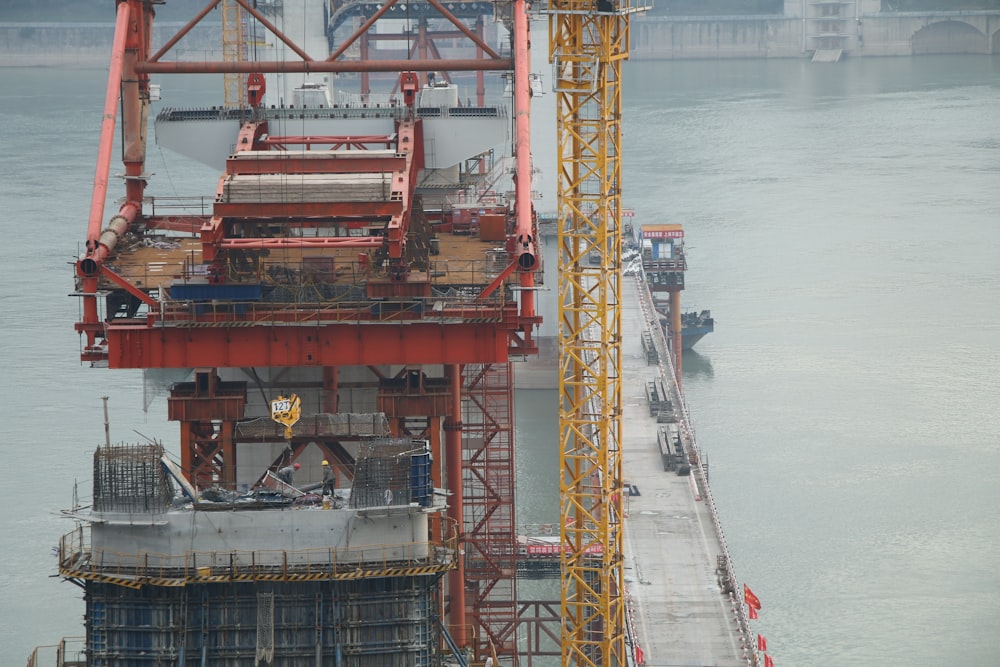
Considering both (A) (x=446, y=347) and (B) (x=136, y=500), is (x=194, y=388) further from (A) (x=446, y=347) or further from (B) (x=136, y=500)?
(B) (x=136, y=500)

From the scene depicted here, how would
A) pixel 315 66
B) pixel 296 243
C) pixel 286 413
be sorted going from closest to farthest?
pixel 286 413, pixel 296 243, pixel 315 66

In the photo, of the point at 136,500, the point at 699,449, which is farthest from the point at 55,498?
the point at 136,500

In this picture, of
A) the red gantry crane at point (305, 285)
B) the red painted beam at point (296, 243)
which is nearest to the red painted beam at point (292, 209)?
the red gantry crane at point (305, 285)

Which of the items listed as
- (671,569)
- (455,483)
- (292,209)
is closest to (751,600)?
(671,569)

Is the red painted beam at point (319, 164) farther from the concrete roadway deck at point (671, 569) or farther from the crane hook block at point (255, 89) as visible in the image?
the concrete roadway deck at point (671, 569)

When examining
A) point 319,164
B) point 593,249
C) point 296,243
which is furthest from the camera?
point 593,249

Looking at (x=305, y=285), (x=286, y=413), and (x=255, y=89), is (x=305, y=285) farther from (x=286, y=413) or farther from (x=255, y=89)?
(x=255, y=89)

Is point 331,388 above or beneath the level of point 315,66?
beneath
